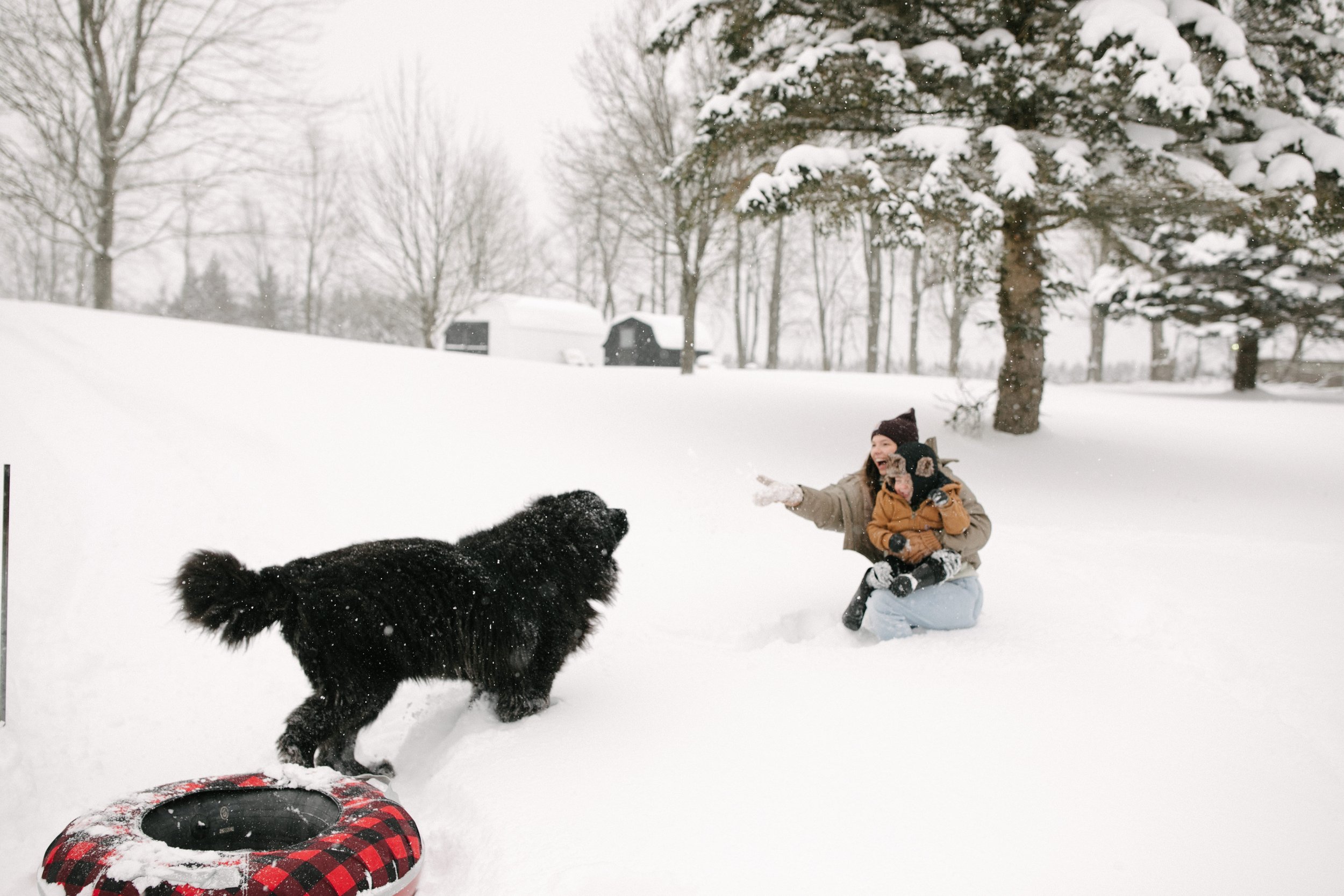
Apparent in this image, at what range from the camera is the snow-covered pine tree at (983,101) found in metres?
6.81

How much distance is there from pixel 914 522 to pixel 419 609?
96.9 inches

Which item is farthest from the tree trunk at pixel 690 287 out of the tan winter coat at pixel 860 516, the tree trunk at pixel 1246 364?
the tree trunk at pixel 1246 364

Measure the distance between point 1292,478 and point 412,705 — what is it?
31.5 feet

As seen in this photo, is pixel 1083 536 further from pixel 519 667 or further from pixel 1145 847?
pixel 519 667

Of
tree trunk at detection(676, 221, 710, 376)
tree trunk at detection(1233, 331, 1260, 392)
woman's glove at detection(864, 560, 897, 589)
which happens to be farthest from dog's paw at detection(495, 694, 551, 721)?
tree trunk at detection(1233, 331, 1260, 392)

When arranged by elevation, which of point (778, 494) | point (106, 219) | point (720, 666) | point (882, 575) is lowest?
point (720, 666)

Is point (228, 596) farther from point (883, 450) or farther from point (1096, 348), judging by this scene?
point (1096, 348)

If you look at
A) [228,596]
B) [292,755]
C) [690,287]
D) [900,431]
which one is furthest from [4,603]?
[690,287]

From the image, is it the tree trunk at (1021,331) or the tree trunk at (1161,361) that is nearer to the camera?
the tree trunk at (1021,331)

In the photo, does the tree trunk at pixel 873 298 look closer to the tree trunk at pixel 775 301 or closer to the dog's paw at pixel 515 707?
the tree trunk at pixel 775 301

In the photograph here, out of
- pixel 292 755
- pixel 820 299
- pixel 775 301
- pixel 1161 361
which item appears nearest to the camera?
pixel 292 755

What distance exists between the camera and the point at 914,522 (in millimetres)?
4035

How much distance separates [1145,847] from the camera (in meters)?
2.27

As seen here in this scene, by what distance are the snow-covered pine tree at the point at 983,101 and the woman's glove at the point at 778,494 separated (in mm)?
4544
